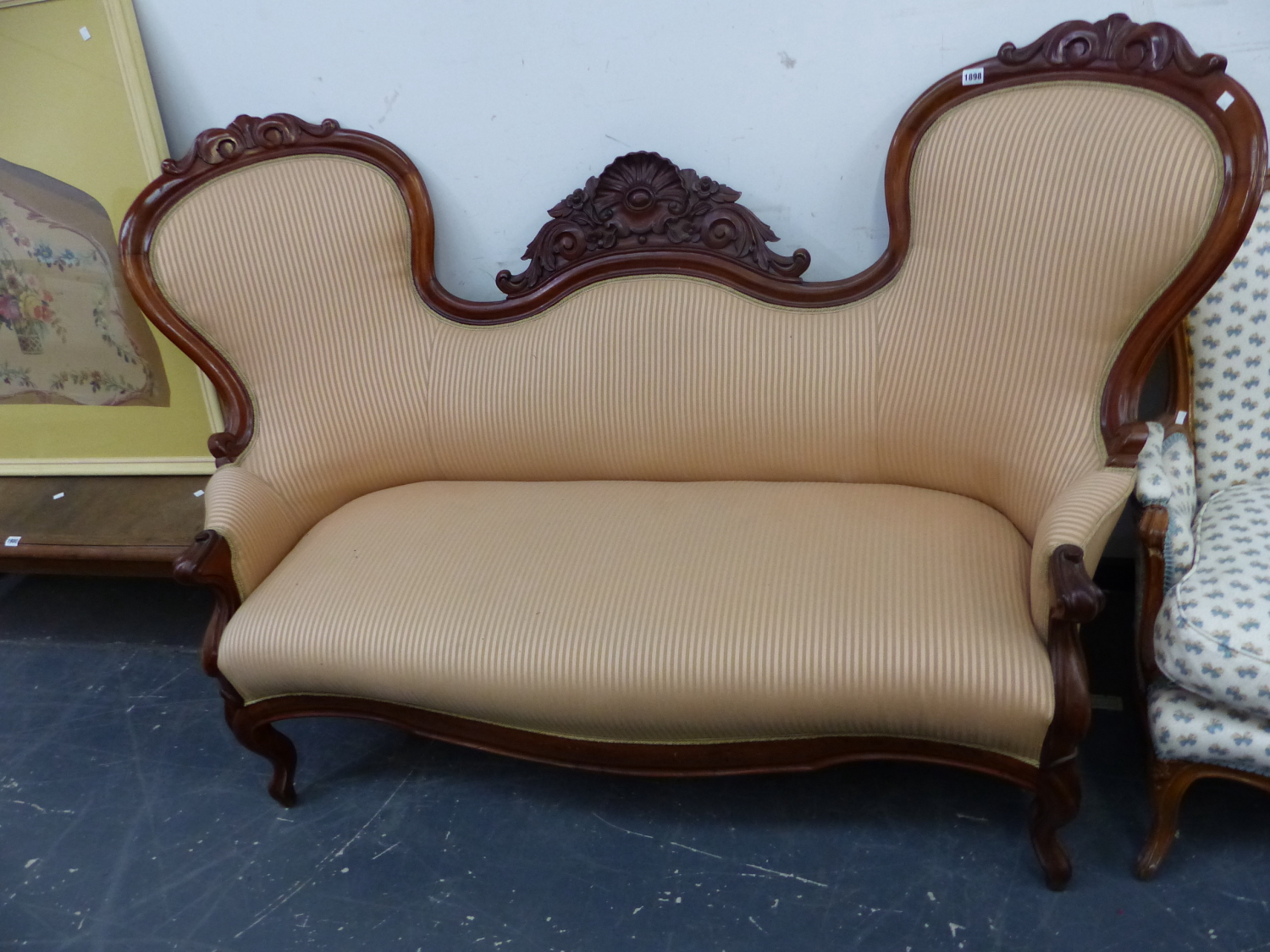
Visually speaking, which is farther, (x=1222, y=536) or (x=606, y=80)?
(x=606, y=80)

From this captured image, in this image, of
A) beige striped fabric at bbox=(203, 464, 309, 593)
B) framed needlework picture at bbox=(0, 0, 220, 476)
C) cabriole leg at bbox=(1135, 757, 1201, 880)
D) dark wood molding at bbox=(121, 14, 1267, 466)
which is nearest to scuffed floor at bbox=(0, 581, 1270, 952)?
cabriole leg at bbox=(1135, 757, 1201, 880)

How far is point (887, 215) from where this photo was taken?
63.9 inches

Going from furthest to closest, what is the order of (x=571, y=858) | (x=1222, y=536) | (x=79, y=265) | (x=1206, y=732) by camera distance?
(x=79, y=265) < (x=571, y=858) < (x=1222, y=536) < (x=1206, y=732)

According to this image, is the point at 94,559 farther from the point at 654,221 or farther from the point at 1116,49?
the point at 1116,49

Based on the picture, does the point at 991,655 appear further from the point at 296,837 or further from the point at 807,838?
the point at 296,837

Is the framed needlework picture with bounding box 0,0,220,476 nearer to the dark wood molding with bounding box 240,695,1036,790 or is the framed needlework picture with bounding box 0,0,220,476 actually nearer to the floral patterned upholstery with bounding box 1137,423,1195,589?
the dark wood molding with bounding box 240,695,1036,790

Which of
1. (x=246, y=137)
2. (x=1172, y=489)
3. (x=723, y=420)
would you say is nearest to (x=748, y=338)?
(x=723, y=420)

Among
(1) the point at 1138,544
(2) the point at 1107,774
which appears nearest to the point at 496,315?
(1) the point at 1138,544

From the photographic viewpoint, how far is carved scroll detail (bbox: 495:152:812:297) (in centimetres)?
161

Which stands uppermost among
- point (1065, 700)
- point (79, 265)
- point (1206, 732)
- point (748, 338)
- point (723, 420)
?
point (79, 265)

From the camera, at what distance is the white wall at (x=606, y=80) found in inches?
60.6

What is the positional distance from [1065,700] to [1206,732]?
25 cm

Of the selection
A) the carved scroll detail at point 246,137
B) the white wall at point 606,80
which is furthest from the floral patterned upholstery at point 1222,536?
the carved scroll detail at point 246,137

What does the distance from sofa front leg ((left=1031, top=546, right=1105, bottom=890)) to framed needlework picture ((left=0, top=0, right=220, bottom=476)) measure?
5.90 ft
